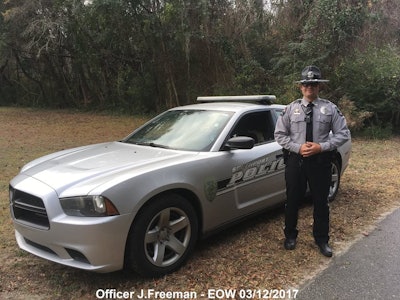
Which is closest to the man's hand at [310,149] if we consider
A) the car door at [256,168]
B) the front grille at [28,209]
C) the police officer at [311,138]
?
the police officer at [311,138]

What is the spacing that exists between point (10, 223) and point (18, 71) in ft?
88.4

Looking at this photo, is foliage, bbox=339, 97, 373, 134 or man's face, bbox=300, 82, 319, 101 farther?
foliage, bbox=339, 97, 373, 134

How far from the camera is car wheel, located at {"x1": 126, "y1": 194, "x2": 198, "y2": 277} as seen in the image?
3523 mm

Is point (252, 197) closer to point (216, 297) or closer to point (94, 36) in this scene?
point (216, 297)

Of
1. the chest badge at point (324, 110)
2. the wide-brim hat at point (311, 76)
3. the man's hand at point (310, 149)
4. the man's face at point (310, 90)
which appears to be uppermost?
the wide-brim hat at point (311, 76)

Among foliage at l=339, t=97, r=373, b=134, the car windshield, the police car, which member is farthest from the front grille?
foliage at l=339, t=97, r=373, b=134

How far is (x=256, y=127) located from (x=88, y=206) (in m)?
2.42

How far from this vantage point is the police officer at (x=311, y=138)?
4.00m

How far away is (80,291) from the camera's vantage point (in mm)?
3545

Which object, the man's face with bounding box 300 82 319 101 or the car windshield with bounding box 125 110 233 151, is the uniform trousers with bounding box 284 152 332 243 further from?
the car windshield with bounding box 125 110 233 151

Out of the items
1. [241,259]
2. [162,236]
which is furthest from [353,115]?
[162,236]

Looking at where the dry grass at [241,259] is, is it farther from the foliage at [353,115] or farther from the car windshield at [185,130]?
the foliage at [353,115]

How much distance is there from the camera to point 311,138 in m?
4.02

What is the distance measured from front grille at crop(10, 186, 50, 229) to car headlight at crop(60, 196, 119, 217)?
21cm
